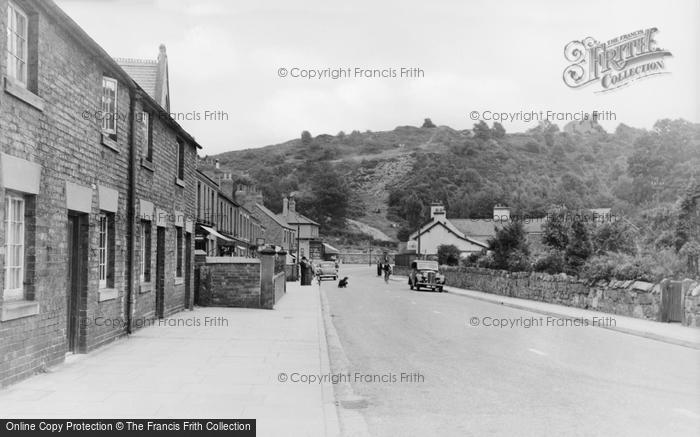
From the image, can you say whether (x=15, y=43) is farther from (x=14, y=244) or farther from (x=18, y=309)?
(x=18, y=309)

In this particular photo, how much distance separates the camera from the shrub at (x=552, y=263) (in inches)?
1172

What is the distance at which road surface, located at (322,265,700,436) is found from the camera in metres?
7.09

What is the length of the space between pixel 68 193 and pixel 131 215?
379 cm

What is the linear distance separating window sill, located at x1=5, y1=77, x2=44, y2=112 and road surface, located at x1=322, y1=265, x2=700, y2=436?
546 centimetres

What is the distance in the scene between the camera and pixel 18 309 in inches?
321

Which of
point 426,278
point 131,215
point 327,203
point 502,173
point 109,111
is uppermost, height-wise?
point 502,173

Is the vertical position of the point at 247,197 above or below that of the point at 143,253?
above

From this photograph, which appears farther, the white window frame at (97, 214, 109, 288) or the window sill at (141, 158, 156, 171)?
the window sill at (141, 158, 156, 171)

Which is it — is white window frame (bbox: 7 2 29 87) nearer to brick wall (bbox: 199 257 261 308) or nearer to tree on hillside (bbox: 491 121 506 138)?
brick wall (bbox: 199 257 261 308)

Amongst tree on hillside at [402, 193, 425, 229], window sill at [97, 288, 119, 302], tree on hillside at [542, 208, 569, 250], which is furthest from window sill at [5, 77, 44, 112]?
tree on hillside at [402, 193, 425, 229]

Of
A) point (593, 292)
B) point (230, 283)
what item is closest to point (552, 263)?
point (593, 292)

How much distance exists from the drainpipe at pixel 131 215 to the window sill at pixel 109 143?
1031mm

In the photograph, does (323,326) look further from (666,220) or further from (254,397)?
(666,220)

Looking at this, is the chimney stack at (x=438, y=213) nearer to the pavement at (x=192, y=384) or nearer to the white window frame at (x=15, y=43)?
the pavement at (x=192, y=384)
